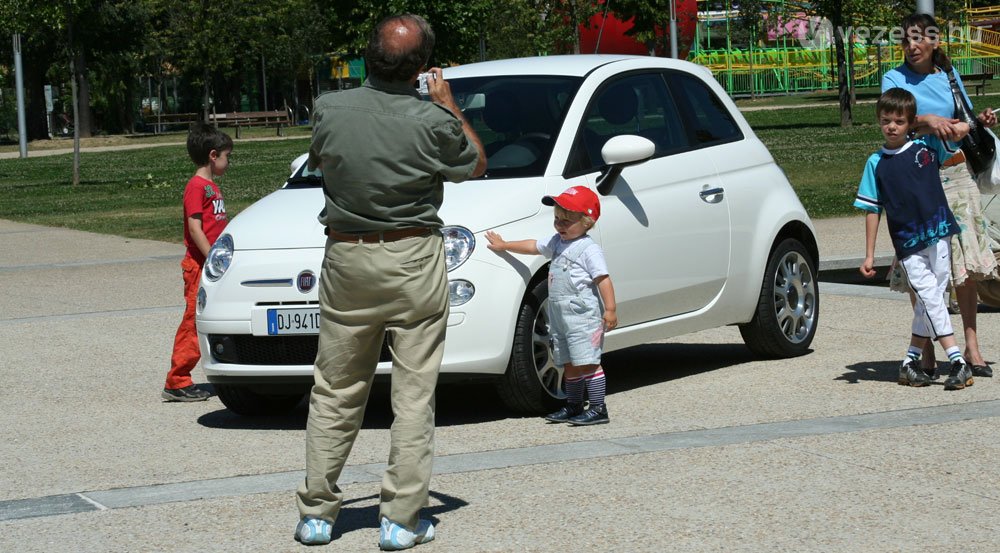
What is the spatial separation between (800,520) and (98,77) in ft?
200

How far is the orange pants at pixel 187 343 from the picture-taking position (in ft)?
26.3

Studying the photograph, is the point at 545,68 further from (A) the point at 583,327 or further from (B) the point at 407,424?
(B) the point at 407,424

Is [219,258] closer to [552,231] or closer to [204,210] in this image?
[204,210]

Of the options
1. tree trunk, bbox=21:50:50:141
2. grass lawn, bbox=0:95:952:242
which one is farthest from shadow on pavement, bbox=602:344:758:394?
tree trunk, bbox=21:50:50:141

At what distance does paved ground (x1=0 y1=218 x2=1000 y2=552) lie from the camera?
16.6 feet

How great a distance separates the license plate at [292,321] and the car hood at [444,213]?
29 centimetres

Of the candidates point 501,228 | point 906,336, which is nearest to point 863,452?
point 501,228

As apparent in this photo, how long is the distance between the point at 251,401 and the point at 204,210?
1077 millimetres

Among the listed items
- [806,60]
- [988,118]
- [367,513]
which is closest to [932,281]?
[988,118]

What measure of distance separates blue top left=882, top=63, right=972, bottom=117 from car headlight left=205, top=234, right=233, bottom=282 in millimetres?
3358

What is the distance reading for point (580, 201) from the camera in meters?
6.80

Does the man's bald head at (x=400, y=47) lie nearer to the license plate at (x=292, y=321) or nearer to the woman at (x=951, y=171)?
the license plate at (x=292, y=321)

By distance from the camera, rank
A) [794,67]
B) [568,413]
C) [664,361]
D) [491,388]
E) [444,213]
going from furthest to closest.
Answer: [794,67]
[664,361]
[491,388]
[568,413]
[444,213]

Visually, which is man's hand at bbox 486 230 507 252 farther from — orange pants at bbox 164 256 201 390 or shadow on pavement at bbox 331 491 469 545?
orange pants at bbox 164 256 201 390
